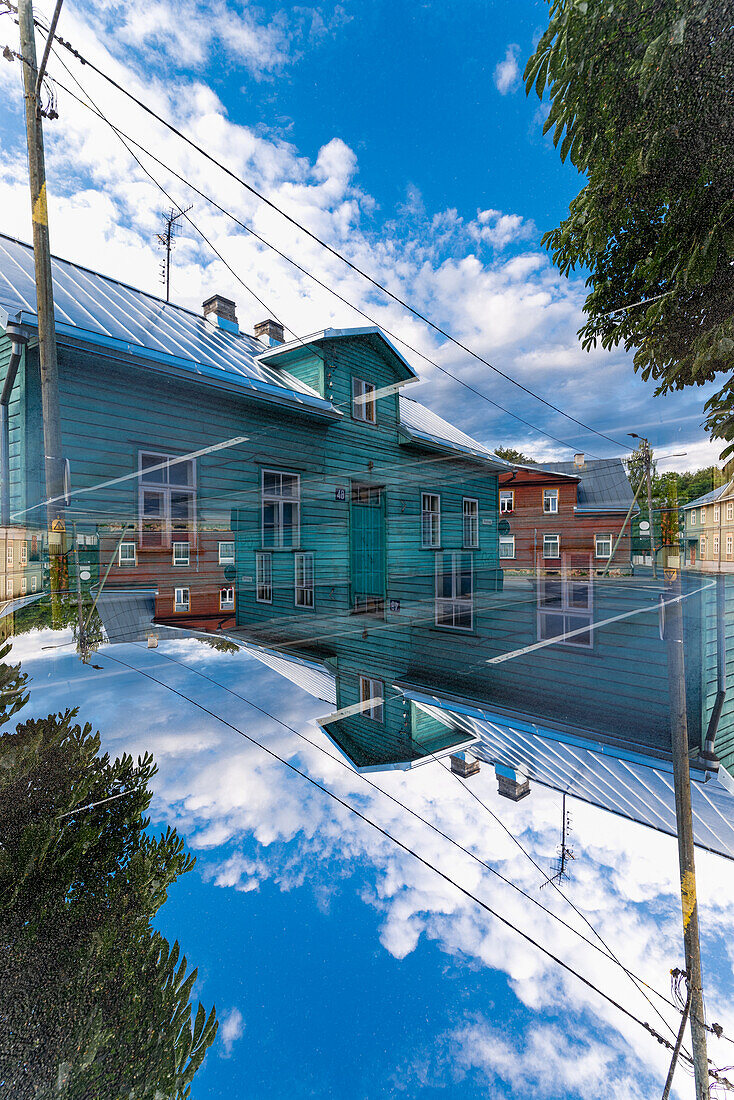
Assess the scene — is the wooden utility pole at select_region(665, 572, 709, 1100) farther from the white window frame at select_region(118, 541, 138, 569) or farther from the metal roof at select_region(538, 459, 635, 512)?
the white window frame at select_region(118, 541, 138, 569)

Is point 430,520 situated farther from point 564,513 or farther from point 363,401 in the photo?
point 564,513

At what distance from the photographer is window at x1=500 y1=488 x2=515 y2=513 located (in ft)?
13.5

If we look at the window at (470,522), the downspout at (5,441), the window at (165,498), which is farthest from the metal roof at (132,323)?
the window at (470,522)

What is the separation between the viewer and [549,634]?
3.26m

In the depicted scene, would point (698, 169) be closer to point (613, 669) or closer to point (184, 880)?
point (613, 669)

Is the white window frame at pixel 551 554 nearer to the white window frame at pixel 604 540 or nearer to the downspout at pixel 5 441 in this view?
the white window frame at pixel 604 540

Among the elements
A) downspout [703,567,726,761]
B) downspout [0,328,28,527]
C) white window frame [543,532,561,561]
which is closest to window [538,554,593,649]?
white window frame [543,532,561,561]

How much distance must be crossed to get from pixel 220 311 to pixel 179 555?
2.89 m

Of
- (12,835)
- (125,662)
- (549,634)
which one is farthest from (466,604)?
(12,835)

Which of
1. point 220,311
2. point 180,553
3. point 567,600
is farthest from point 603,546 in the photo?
point 220,311

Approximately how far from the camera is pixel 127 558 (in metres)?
2.74

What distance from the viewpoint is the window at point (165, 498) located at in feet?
9.33

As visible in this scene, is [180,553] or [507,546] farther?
[507,546]

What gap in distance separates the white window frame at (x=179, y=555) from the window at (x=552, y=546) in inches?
129
